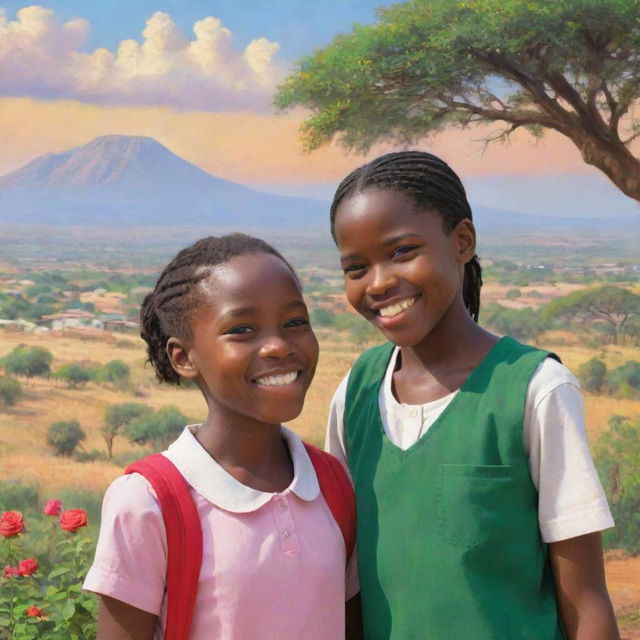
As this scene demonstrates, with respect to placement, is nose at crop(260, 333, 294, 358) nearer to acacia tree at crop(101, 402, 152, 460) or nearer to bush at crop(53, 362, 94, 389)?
acacia tree at crop(101, 402, 152, 460)

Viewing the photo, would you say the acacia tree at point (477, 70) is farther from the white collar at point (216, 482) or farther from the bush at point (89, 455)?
the white collar at point (216, 482)

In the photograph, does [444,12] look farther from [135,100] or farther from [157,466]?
[135,100]

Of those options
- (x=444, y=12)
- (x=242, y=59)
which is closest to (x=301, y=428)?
(x=444, y=12)

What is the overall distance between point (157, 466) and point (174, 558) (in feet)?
0.38

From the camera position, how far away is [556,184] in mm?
15438

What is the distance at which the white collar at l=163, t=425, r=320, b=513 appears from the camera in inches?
46.8

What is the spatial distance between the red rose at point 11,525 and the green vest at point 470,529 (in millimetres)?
1579

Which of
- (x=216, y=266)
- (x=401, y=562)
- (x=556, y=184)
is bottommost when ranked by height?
(x=401, y=562)

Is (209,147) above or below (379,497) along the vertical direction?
above

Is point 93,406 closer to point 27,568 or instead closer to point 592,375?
point 592,375

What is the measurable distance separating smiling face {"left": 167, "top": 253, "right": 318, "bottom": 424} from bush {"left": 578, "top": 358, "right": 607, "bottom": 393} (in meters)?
8.40

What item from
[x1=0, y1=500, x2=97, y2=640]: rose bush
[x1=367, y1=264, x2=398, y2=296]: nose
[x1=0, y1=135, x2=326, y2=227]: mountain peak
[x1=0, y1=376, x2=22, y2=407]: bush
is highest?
[x1=0, y1=135, x2=326, y2=227]: mountain peak

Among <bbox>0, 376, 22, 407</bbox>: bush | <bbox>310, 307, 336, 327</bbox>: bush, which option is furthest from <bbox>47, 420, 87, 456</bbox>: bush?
<bbox>310, 307, 336, 327</bbox>: bush

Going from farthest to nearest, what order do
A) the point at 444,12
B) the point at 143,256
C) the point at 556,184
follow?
the point at 556,184, the point at 143,256, the point at 444,12
